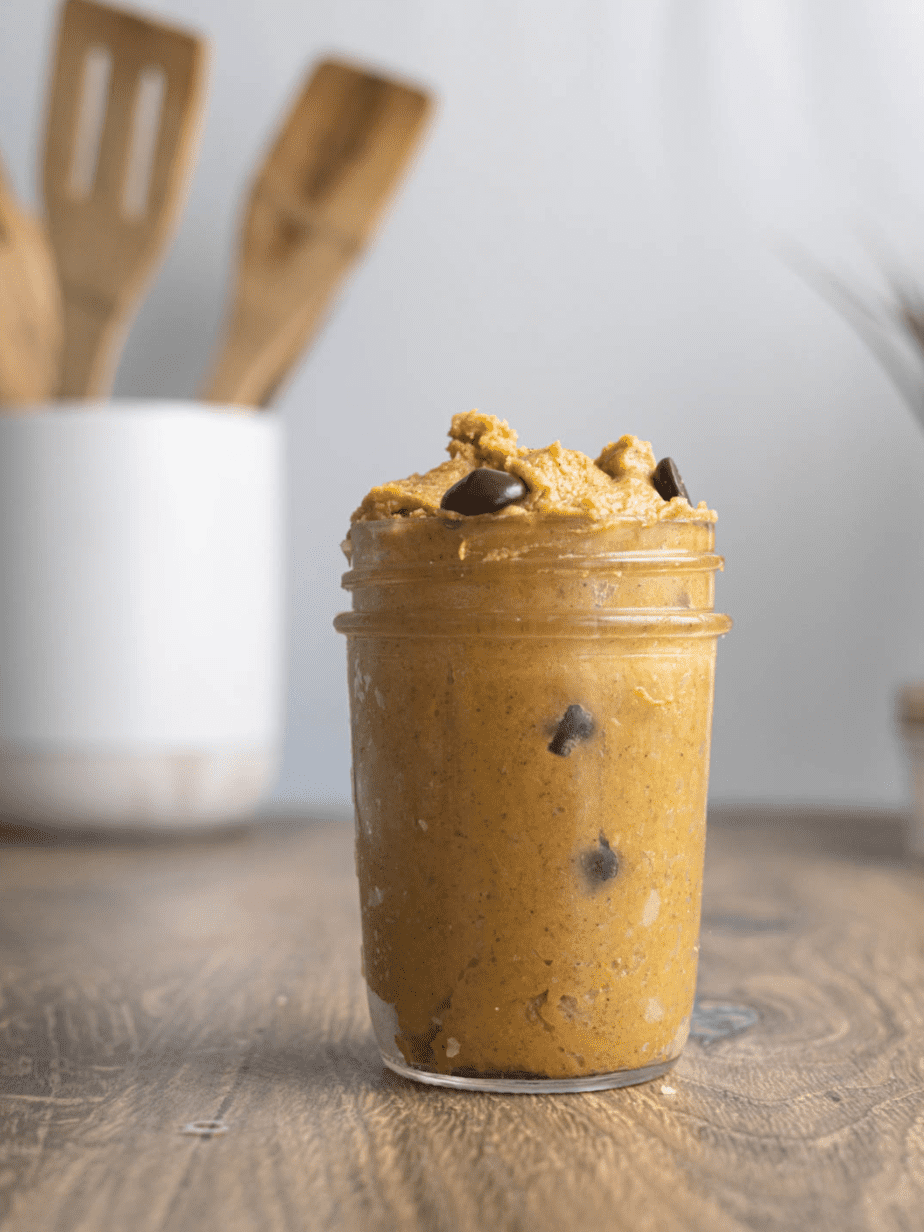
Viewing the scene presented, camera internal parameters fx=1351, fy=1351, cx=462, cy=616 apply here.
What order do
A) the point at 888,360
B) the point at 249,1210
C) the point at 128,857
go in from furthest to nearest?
the point at 888,360
the point at 128,857
the point at 249,1210

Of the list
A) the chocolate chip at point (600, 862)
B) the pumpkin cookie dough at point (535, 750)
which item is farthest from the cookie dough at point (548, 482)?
the chocolate chip at point (600, 862)

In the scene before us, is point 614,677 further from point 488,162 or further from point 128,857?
point 488,162

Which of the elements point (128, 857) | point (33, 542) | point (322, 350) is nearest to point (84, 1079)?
point (128, 857)

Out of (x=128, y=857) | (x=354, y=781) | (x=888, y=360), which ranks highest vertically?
(x=888, y=360)

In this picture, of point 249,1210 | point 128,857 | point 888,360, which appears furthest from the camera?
point 888,360

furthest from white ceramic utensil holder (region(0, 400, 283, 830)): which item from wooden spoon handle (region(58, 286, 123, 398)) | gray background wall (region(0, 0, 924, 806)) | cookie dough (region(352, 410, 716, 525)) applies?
cookie dough (region(352, 410, 716, 525))

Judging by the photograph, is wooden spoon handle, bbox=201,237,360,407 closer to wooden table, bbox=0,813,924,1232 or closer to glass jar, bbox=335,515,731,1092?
wooden table, bbox=0,813,924,1232

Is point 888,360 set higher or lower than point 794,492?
higher
